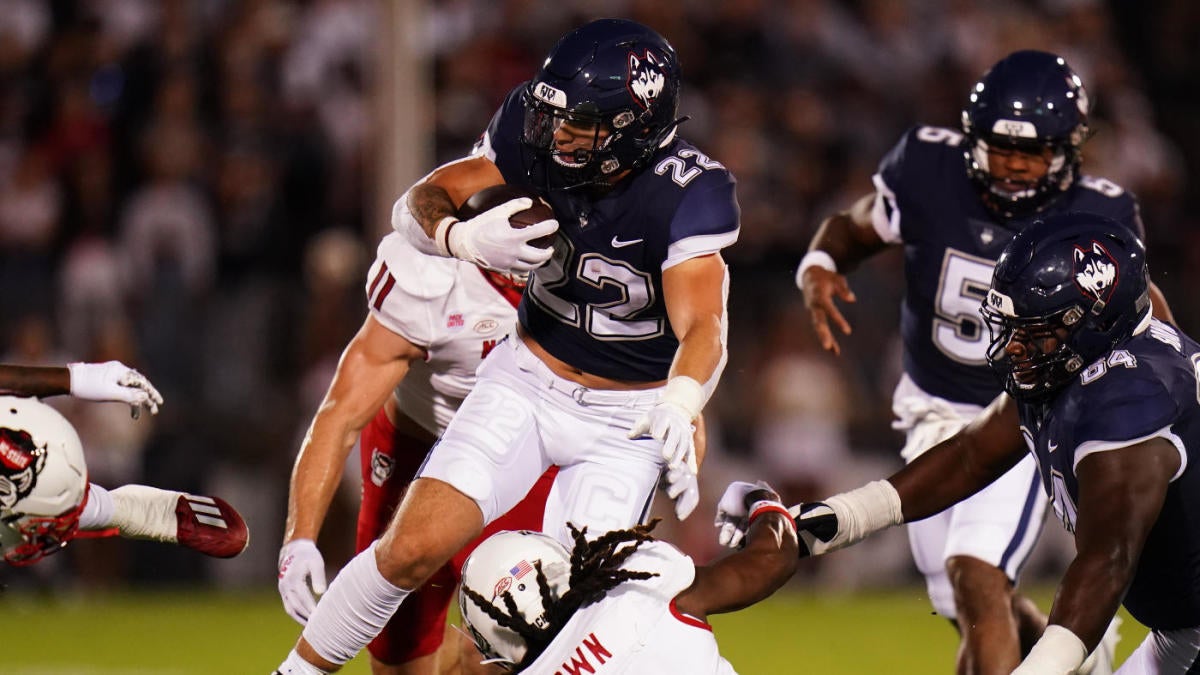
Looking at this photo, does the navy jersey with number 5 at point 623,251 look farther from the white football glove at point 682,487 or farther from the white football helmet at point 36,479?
the white football helmet at point 36,479

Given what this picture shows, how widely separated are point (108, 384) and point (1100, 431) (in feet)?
8.83

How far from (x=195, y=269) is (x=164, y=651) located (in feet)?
9.53

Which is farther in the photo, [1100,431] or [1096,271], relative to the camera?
[1096,271]

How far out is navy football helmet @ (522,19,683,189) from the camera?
466 cm

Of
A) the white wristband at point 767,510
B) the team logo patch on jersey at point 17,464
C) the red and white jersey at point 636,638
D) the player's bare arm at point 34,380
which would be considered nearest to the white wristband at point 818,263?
the white wristband at point 767,510

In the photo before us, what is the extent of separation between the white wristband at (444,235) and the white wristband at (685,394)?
0.81 m

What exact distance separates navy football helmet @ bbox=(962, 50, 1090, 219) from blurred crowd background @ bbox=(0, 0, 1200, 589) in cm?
388

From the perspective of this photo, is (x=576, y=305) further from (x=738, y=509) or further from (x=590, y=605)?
(x=590, y=605)

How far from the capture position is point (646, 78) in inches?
186

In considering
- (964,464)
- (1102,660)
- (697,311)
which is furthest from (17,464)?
(1102,660)

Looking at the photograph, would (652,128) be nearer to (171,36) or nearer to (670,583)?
(670,583)

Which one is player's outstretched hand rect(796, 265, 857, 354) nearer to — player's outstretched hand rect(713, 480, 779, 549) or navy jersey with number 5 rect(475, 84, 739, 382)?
navy jersey with number 5 rect(475, 84, 739, 382)

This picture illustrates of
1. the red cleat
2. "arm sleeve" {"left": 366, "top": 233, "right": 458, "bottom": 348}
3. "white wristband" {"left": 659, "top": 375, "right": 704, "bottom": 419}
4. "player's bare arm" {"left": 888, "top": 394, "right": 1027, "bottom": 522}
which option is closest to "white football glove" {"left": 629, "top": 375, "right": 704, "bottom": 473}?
"white wristband" {"left": 659, "top": 375, "right": 704, "bottom": 419}

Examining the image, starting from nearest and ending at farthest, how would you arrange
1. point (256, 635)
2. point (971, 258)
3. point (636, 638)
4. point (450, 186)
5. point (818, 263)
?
point (636, 638), point (450, 186), point (971, 258), point (818, 263), point (256, 635)
